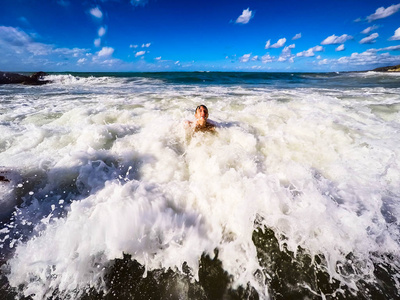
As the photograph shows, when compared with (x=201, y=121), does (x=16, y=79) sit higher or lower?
lower

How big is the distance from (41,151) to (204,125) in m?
3.86

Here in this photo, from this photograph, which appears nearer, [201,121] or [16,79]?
[201,121]

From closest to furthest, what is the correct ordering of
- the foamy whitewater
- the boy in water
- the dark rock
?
the foamy whitewater < the boy in water < the dark rock

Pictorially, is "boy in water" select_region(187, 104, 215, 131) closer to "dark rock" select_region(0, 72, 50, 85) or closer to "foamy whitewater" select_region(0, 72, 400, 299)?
"foamy whitewater" select_region(0, 72, 400, 299)

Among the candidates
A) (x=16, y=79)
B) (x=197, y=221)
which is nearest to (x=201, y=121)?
(x=197, y=221)

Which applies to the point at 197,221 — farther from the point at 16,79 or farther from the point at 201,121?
the point at 16,79

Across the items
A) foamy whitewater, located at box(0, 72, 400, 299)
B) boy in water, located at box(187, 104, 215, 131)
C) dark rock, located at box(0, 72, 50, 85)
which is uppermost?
boy in water, located at box(187, 104, 215, 131)

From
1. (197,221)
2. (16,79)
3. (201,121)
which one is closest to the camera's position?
(197,221)

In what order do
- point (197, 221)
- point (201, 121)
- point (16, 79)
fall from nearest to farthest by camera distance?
point (197, 221) < point (201, 121) < point (16, 79)

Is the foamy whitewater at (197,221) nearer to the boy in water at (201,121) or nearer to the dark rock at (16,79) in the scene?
the boy in water at (201,121)

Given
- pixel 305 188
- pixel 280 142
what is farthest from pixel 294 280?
pixel 280 142

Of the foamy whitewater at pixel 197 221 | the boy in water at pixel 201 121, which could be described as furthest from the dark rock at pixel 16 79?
the boy in water at pixel 201 121

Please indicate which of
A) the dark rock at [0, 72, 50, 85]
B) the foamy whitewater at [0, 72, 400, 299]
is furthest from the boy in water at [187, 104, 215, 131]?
the dark rock at [0, 72, 50, 85]

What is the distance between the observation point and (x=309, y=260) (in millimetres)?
2475
